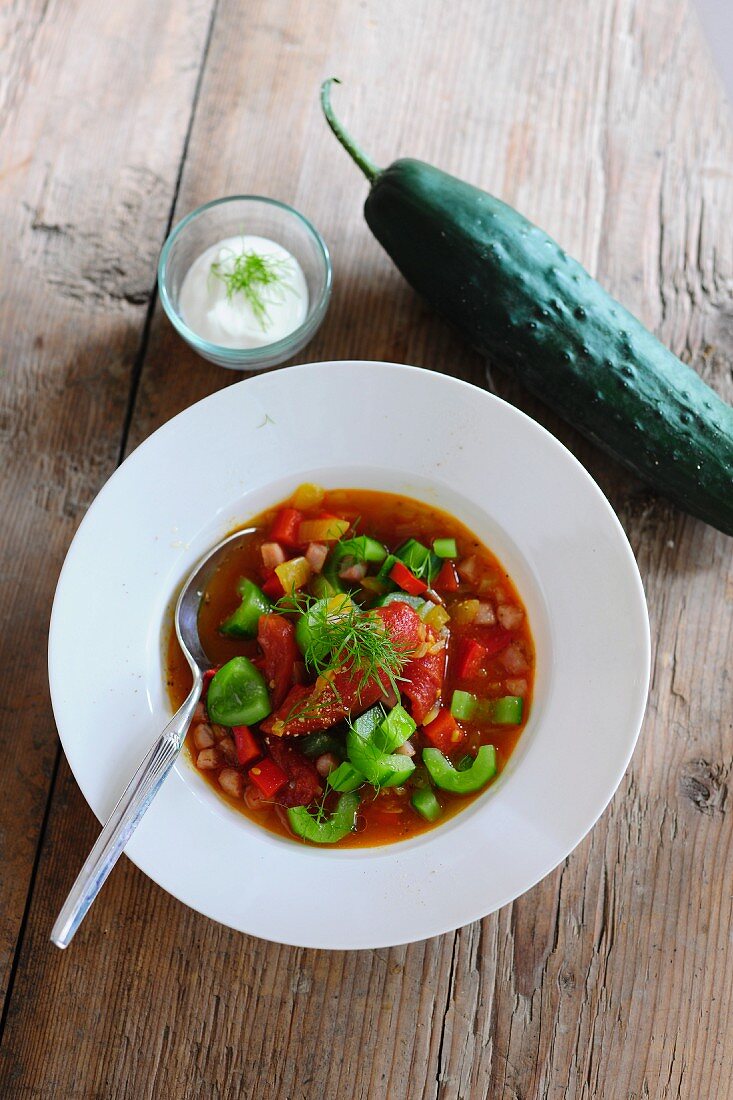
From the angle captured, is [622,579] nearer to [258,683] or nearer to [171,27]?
[258,683]

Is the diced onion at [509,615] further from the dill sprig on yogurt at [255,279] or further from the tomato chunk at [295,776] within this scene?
the dill sprig on yogurt at [255,279]

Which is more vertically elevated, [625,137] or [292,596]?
[625,137]

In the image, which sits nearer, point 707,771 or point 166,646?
point 166,646

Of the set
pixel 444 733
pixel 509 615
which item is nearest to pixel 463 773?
pixel 444 733

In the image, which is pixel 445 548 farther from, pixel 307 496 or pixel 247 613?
pixel 247 613

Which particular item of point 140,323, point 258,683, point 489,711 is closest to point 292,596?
point 258,683

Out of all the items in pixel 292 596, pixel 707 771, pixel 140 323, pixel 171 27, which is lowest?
pixel 707 771
